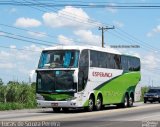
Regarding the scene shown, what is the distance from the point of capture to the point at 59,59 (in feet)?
97.8

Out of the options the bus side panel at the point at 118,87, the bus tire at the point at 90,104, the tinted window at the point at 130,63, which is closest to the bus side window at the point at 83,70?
the bus tire at the point at 90,104

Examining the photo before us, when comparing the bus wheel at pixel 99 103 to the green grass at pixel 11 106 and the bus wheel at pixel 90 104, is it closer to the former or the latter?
the bus wheel at pixel 90 104

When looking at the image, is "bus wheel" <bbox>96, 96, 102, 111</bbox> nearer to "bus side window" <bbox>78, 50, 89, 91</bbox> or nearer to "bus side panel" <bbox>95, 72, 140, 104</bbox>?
"bus side panel" <bbox>95, 72, 140, 104</bbox>

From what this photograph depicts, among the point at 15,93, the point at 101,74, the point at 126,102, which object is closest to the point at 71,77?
the point at 101,74

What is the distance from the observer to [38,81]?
29.9 metres

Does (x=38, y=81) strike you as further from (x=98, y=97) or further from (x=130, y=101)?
(x=130, y=101)

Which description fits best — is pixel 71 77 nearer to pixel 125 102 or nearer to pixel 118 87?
pixel 118 87

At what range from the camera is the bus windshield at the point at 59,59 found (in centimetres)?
2948

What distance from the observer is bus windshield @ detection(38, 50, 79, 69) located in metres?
29.5

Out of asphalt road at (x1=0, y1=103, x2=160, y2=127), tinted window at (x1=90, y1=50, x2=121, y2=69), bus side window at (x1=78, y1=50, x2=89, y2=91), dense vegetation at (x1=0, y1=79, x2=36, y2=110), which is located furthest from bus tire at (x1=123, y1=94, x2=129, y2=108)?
asphalt road at (x1=0, y1=103, x2=160, y2=127)

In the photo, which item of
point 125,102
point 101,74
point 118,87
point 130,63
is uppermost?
point 130,63

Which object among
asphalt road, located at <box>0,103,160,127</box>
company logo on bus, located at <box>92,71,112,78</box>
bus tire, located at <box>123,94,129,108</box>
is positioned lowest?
asphalt road, located at <box>0,103,160,127</box>

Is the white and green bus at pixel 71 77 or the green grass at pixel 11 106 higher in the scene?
the white and green bus at pixel 71 77

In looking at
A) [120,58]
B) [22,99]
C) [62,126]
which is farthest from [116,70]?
[62,126]
